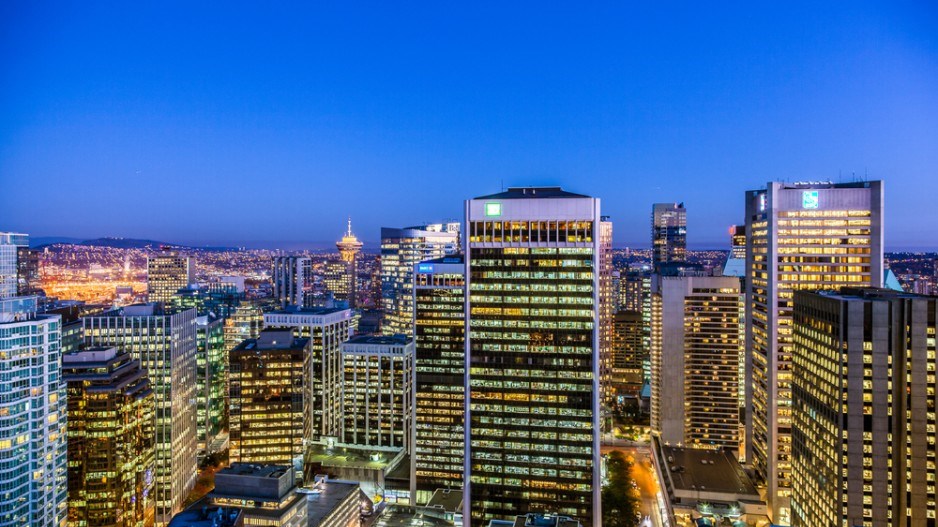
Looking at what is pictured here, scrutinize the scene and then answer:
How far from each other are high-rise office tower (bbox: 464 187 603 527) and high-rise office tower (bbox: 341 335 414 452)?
69.5 meters

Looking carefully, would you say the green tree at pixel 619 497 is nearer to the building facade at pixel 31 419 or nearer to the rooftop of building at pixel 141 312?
the building facade at pixel 31 419

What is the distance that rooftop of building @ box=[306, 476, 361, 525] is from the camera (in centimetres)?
12144

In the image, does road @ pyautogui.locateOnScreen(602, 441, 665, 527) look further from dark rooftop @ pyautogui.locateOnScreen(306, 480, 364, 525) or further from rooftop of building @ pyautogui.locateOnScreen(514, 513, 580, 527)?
dark rooftop @ pyautogui.locateOnScreen(306, 480, 364, 525)

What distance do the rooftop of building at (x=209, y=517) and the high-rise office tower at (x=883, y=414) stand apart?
8690 cm

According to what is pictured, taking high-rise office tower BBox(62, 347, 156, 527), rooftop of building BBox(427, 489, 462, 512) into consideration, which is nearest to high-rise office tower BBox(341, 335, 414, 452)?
rooftop of building BBox(427, 489, 462, 512)

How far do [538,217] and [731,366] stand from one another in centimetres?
9515

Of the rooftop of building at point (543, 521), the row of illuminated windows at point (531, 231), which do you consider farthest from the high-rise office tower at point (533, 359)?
the rooftop of building at point (543, 521)

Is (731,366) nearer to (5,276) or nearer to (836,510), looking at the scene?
(836,510)

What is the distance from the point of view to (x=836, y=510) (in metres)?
93.2

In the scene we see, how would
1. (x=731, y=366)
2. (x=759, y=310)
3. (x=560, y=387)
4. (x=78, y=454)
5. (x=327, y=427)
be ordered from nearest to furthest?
(x=560, y=387)
(x=78, y=454)
(x=759, y=310)
(x=731, y=366)
(x=327, y=427)

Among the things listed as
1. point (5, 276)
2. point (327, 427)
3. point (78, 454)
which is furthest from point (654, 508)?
point (5, 276)

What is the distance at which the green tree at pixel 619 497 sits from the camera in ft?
426

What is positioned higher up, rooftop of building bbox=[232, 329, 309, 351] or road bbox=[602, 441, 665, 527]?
rooftop of building bbox=[232, 329, 309, 351]

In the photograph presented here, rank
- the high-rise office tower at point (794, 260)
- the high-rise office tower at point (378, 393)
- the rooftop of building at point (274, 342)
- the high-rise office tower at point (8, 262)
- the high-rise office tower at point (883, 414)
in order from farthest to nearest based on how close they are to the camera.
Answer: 1. the high-rise office tower at point (378, 393)
2. the rooftop of building at point (274, 342)
3. the high-rise office tower at point (794, 260)
4. the high-rise office tower at point (8, 262)
5. the high-rise office tower at point (883, 414)
